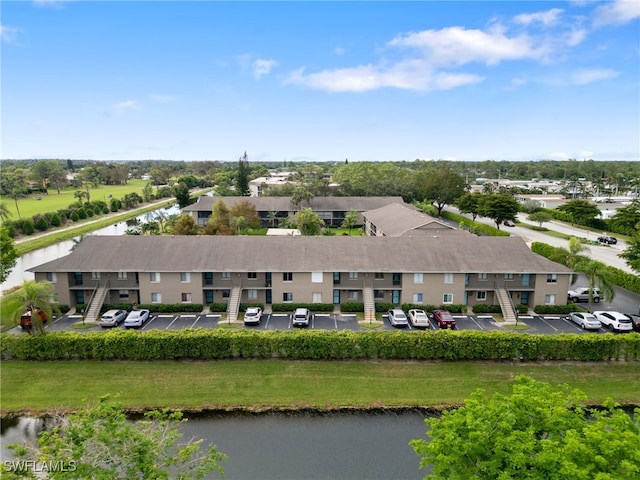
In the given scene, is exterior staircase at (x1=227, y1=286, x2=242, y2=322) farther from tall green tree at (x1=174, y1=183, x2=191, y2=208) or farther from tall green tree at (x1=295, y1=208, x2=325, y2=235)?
tall green tree at (x1=174, y1=183, x2=191, y2=208)

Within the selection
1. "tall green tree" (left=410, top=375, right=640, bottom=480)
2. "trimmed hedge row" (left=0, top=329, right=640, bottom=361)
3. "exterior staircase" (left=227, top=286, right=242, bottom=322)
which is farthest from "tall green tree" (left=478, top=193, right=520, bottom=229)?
"tall green tree" (left=410, top=375, right=640, bottom=480)

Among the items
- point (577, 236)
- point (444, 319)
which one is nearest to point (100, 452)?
point (444, 319)

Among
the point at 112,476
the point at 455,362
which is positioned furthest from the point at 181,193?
the point at 112,476

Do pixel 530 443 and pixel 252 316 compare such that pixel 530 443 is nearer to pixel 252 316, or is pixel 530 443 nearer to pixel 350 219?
pixel 252 316

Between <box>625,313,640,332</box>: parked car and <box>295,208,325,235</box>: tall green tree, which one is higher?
<box>295,208,325,235</box>: tall green tree

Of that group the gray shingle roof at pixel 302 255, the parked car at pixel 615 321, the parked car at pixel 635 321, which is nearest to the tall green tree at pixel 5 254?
the gray shingle roof at pixel 302 255

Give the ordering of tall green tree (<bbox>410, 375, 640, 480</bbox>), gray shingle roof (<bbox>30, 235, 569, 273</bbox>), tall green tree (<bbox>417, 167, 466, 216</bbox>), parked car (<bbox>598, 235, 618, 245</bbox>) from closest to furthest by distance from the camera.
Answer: tall green tree (<bbox>410, 375, 640, 480</bbox>) → gray shingle roof (<bbox>30, 235, 569, 273</bbox>) → parked car (<bbox>598, 235, 618, 245</bbox>) → tall green tree (<bbox>417, 167, 466, 216</bbox>)

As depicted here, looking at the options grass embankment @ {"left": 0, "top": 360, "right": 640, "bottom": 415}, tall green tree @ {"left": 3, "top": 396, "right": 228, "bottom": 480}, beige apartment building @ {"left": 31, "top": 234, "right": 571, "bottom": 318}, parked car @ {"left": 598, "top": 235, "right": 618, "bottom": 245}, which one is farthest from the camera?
parked car @ {"left": 598, "top": 235, "right": 618, "bottom": 245}
